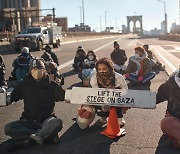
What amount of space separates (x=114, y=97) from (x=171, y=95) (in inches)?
35.5

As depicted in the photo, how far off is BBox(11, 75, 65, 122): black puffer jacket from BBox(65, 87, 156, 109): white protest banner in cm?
24

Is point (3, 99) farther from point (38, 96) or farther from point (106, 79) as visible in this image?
point (106, 79)

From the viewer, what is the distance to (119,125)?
6590mm

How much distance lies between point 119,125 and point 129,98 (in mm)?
837

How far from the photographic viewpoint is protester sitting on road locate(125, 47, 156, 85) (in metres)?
11.9

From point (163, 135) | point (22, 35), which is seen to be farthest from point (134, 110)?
point (22, 35)

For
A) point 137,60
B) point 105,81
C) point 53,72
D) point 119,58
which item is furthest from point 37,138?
point 119,58

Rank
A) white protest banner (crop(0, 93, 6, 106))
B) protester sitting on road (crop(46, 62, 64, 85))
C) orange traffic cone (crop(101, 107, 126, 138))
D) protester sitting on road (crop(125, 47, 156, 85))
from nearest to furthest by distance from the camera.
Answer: white protest banner (crop(0, 93, 6, 106)), orange traffic cone (crop(101, 107, 126, 138)), protester sitting on road (crop(46, 62, 64, 85)), protester sitting on road (crop(125, 47, 156, 85))

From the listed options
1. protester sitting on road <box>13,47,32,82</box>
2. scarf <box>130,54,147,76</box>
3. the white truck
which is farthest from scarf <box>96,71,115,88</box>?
the white truck

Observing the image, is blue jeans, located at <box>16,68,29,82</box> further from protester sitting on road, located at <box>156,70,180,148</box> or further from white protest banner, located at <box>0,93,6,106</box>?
protester sitting on road, located at <box>156,70,180,148</box>

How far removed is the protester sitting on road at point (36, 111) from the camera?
19.1 feet

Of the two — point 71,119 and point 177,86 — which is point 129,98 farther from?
point 71,119

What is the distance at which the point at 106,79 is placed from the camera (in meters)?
6.38

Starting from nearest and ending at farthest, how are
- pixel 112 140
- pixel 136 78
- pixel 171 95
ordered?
pixel 171 95 < pixel 112 140 < pixel 136 78
